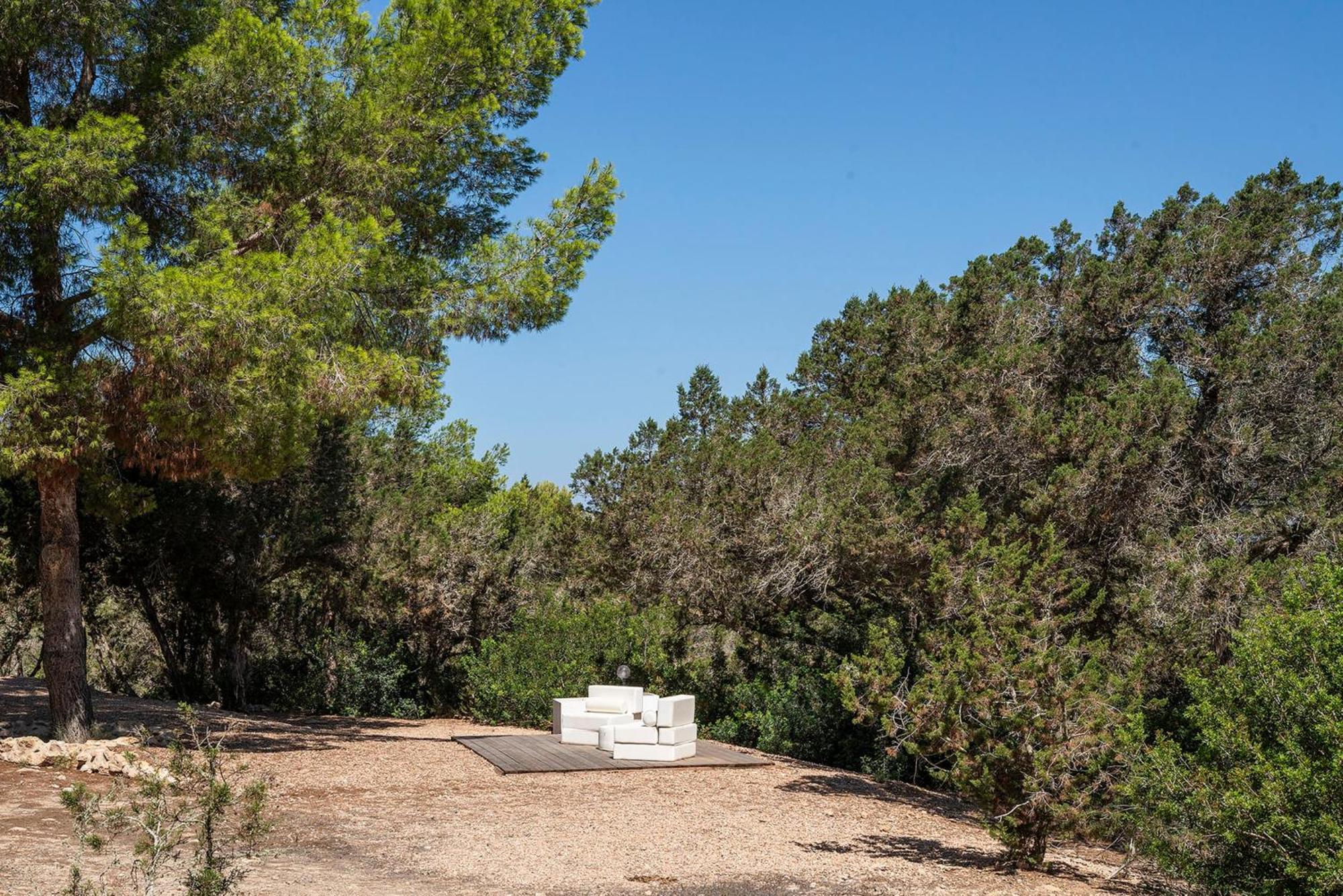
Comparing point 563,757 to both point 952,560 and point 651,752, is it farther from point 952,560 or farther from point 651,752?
point 952,560

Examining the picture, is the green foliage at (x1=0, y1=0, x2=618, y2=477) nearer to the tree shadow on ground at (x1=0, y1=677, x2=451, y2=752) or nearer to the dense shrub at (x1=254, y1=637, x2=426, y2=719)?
the tree shadow on ground at (x1=0, y1=677, x2=451, y2=752)

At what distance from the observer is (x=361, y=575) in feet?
49.8

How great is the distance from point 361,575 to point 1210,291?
1100 cm

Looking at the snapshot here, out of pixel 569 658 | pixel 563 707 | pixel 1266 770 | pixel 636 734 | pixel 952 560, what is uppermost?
pixel 952 560

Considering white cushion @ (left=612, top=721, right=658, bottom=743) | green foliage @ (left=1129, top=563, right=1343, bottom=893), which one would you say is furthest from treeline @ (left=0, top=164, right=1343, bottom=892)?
white cushion @ (left=612, top=721, right=658, bottom=743)

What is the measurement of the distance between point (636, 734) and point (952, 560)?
3780 millimetres

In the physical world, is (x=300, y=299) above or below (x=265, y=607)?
above

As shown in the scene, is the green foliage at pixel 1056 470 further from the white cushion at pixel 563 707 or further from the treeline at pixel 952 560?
the white cushion at pixel 563 707

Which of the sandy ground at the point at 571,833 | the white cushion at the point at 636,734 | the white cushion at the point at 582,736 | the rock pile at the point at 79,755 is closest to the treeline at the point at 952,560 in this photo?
the sandy ground at the point at 571,833

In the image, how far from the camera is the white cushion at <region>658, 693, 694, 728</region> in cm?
1141

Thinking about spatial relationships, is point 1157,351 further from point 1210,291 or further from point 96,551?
point 96,551

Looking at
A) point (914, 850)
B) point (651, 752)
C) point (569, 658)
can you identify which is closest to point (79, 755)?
point (651, 752)

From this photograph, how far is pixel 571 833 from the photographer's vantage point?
7918mm

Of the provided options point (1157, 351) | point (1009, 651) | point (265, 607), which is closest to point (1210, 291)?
point (1157, 351)
